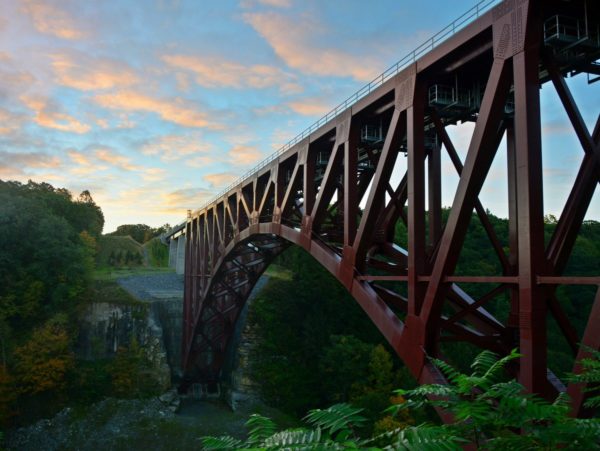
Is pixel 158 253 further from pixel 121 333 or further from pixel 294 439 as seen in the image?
pixel 294 439

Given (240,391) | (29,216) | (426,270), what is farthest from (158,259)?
(426,270)

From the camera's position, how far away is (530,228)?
661 cm

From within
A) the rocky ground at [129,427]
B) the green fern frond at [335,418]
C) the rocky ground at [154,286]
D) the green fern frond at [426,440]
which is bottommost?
the rocky ground at [129,427]

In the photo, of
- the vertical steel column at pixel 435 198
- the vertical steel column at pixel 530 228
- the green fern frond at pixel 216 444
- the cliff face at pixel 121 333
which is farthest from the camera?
the cliff face at pixel 121 333

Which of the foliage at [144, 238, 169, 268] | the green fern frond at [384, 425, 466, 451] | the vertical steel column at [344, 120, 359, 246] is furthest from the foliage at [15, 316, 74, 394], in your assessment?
the foliage at [144, 238, 169, 268]

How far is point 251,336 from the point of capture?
3791 cm

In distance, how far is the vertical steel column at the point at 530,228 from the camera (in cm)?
641

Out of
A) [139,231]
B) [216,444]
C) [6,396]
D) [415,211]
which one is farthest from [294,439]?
[139,231]

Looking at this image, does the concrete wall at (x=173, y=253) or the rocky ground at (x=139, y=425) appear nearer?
the rocky ground at (x=139, y=425)

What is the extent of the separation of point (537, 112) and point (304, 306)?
37504 mm

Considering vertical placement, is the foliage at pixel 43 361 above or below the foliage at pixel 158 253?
below

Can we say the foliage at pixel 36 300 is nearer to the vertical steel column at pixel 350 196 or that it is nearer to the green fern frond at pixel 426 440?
the vertical steel column at pixel 350 196

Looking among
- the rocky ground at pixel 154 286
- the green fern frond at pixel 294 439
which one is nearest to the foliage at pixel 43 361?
the rocky ground at pixel 154 286

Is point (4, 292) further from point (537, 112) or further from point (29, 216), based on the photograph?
point (537, 112)
